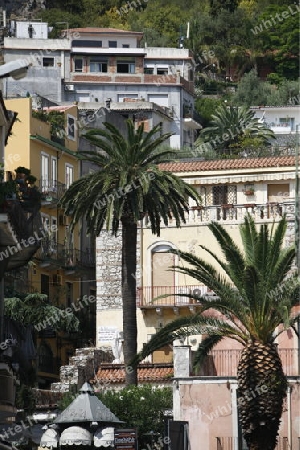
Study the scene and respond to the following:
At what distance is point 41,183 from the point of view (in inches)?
3157

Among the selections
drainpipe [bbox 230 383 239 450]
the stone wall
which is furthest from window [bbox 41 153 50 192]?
drainpipe [bbox 230 383 239 450]

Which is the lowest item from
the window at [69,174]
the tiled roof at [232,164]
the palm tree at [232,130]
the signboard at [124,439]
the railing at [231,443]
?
the signboard at [124,439]

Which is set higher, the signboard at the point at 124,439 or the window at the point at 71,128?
the window at the point at 71,128

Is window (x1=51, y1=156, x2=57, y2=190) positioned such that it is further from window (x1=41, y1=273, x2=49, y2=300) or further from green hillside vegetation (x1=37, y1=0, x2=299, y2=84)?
green hillside vegetation (x1=37, y1=0, x2=299, y2=84)

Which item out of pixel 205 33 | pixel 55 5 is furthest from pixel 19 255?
pixel 55 5

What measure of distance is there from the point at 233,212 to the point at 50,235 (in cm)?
1067

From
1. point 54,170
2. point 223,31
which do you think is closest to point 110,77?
point 54,170

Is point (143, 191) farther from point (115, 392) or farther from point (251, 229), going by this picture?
point (251, 229)

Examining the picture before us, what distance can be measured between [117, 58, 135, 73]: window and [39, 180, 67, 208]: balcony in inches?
1528

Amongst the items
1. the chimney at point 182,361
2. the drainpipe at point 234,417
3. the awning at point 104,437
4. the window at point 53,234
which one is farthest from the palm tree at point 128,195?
the awning at point 104,437

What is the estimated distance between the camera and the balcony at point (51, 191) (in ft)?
260

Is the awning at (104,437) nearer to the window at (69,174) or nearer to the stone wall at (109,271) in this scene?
the stone wall at (109,271)

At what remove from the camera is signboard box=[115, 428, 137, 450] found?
38594 millimetres

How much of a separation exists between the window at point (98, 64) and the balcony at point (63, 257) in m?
38.3
